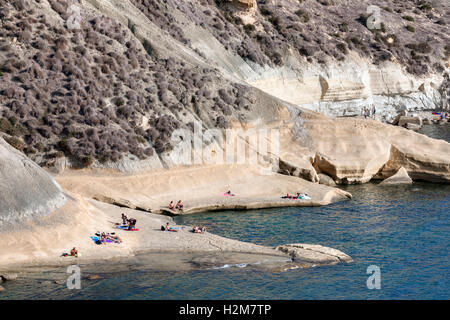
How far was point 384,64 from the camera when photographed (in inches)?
3789

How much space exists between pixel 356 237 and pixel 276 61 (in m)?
47.0

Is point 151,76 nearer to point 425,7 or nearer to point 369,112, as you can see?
point 369,112

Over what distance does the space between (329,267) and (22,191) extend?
1878 cm

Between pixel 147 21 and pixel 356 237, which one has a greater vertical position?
pixel 147 21

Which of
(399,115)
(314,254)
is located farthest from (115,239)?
(399,115)

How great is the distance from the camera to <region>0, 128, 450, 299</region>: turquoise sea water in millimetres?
32406

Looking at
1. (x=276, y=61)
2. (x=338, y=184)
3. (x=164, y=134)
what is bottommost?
(x=338, y=184)

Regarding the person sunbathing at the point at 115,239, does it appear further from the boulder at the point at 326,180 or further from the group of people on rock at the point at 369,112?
the group of people on rock at the point at 369,112

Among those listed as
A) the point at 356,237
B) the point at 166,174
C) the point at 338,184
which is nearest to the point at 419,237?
the point at 356,237

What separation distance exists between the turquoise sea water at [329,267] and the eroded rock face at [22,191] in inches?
221

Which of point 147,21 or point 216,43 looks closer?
point 147,21

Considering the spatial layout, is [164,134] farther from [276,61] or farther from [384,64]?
[384,64]

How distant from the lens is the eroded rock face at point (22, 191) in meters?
37.0

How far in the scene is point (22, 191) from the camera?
3825 cm
